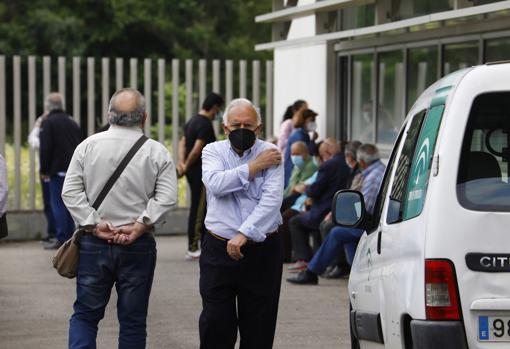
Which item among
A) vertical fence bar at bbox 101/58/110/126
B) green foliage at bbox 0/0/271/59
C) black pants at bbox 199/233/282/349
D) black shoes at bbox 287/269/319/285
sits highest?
green foliage at bbox 0/0/271/59

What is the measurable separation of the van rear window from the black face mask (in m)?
1.99

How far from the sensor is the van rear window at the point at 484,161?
17.0ft

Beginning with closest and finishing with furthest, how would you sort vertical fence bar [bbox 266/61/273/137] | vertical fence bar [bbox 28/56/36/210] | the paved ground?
the paved ground, vertical fence bar [bbox 28/56/36/210], vertical fence bar [bbox 266/61/273/137]

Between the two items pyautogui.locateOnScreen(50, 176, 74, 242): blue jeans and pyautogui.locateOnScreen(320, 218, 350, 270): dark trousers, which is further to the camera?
pyautogui.locateOnScreen(50, 176, 74, 242): blue jeans

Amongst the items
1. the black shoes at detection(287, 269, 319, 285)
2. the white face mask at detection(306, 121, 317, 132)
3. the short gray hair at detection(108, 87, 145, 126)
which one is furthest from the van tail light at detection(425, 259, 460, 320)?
the white face mask at detection(306, 121, 317, 132)

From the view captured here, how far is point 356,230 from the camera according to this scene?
12.4 metres

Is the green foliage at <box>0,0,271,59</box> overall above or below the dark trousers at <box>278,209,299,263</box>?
above

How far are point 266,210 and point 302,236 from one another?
6.76 m

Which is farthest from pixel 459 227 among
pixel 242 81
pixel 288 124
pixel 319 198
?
pixel 242 81

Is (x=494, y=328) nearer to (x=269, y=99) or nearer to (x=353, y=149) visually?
(x=353, y=149)

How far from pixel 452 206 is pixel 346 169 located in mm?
7894

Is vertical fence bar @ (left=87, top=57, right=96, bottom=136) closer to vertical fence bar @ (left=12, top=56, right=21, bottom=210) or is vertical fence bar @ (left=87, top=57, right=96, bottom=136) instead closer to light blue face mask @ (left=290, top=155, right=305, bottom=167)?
vertical fence bar @ (left=12, top=56, right=21, bottom=210)

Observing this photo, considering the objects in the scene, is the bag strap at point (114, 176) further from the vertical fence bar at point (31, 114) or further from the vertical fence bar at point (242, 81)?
the vertical fence bar at point (242, 81)

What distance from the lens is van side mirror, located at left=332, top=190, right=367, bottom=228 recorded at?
663cm
